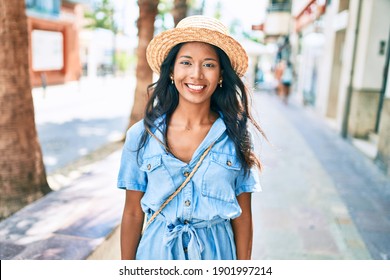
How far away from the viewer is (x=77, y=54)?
69.8 ft

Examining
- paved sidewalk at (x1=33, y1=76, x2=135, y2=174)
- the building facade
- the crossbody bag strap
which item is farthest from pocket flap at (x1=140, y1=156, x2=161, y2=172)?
the building facade

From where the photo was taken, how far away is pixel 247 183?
1.71 metres

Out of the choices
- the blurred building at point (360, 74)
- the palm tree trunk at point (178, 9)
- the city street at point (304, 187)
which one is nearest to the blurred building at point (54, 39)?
the city street at point (304, 187)

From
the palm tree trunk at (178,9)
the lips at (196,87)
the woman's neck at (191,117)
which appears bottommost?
the woman's neck at (191,117)

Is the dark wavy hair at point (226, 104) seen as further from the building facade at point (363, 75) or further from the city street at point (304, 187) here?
the building facade at point (363, 75)

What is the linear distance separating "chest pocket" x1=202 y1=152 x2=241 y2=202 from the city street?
1.18 ft

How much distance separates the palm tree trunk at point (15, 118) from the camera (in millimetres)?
3736

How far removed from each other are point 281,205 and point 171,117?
3114 millimetres

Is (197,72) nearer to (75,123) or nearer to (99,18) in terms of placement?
(75,123)

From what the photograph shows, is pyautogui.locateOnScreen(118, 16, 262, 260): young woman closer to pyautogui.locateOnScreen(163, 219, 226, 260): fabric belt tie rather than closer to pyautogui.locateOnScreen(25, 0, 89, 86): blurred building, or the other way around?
pyautogui.locateOnScreen(163, 219, 226, 260): fabric belt tie

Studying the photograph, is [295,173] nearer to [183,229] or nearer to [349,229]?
[349,229]

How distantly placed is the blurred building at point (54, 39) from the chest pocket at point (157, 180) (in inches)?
646

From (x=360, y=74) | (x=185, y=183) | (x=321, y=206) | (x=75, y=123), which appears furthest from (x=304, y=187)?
(x=75, y=123)

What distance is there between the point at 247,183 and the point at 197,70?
1.72ft
